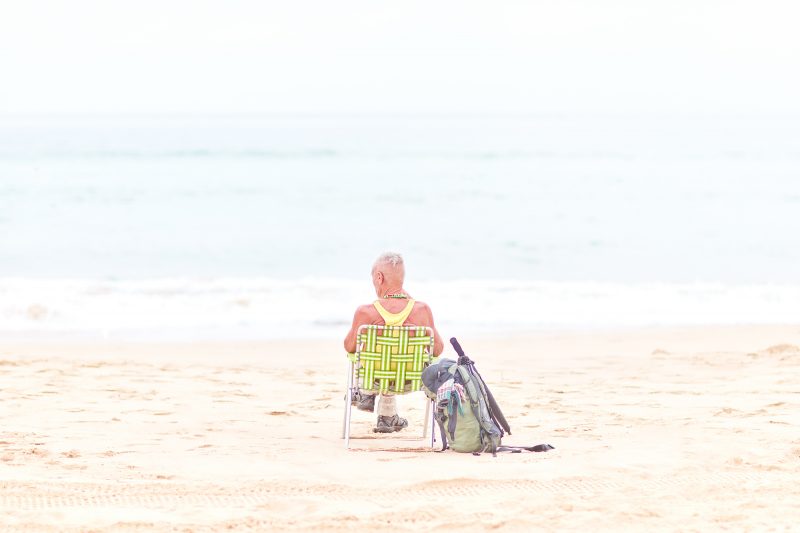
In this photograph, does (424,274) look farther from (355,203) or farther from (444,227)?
(355,203)

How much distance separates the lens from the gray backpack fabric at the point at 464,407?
5.31 m

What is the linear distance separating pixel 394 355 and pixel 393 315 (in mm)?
222

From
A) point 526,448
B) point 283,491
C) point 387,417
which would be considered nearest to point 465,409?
point 526,448

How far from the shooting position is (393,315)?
5.50 m

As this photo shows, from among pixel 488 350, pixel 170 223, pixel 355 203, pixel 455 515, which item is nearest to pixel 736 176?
pixel 355 203

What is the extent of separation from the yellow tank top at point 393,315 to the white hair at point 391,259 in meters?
0.22

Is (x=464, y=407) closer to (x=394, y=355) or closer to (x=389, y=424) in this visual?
(x=394, y=355)

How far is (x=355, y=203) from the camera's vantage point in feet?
94.9

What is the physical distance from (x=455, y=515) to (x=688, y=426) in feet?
7.74

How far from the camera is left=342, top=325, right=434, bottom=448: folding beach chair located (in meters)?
5.43

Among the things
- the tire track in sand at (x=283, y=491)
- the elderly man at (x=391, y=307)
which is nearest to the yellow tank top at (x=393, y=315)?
the elderly man at (x=391, y=307)

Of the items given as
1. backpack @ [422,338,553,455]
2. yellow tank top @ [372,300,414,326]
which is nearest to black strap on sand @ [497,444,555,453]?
backpack @ [422,338,553,455]

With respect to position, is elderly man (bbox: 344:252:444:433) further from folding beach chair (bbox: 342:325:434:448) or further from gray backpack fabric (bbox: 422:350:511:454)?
gray backpack fabric (bbox: 422:350:511:454)

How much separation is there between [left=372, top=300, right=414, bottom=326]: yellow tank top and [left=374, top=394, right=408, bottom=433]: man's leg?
0.71 m
